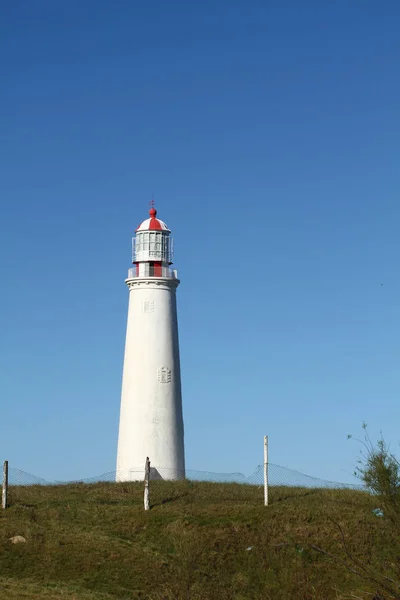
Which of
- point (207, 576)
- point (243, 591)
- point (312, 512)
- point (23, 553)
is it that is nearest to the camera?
point (243, 591)

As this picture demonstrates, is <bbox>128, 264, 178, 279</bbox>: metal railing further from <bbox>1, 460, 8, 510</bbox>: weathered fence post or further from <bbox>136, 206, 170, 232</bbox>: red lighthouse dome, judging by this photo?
<bbox>1, 460, 8, 510</bbox>: weathered fence post

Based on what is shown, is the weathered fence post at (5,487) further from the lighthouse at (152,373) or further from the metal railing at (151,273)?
the metal railing at (151,273)

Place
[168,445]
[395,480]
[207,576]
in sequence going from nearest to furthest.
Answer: [395,480]
[207,576]
[168,445]

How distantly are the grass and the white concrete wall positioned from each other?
6.04 metres

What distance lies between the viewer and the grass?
952 inches

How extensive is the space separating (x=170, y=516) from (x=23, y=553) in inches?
206

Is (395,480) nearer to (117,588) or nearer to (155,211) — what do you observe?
(117,588)

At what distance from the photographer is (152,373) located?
41094 mm

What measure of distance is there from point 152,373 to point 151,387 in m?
0.62

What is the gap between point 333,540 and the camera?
27.8m

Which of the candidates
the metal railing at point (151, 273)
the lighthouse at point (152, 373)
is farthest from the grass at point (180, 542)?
the metal railing at point (151, 273)

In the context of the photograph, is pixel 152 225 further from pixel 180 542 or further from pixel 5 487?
pixel 180 542

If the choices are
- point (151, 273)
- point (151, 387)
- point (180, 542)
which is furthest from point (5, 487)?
point (151, 273)

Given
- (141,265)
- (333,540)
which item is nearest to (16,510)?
(333,540)
